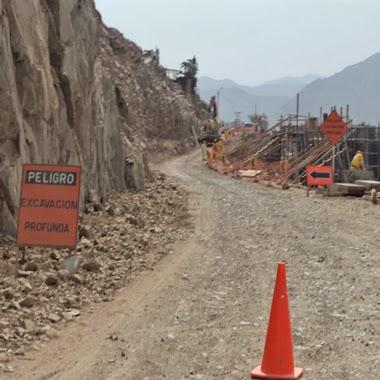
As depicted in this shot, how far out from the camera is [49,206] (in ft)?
31.7

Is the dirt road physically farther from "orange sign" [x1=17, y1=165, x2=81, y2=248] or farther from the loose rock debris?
"orange sign" [x1=17, y1=165, x2=81, y2=248]

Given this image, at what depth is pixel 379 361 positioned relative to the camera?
22.5 feet

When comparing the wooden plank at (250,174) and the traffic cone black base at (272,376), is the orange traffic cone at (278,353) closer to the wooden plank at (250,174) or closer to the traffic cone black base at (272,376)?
the traffic cone black base at (272,376)

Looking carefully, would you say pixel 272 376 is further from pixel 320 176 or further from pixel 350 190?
pixel 320 176

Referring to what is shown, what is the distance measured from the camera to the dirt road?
6828 millimetres

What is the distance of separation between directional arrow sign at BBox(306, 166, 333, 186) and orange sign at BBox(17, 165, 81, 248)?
56.9ft

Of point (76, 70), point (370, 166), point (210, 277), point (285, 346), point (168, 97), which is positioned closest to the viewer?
point (285, 346)

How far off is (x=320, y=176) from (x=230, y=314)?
731 inches

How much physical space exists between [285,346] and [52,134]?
28.7ft

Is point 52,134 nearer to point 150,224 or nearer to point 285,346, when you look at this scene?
point 150,224

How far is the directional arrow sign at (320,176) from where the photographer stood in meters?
26.3

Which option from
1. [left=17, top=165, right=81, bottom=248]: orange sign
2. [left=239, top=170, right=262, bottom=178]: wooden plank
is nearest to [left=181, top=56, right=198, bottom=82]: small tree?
[left=239, top=170, right=262, bottom=178]: wooden plank

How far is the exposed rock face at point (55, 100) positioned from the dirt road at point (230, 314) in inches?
113

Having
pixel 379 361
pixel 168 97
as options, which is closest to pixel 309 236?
pixel 379 361
